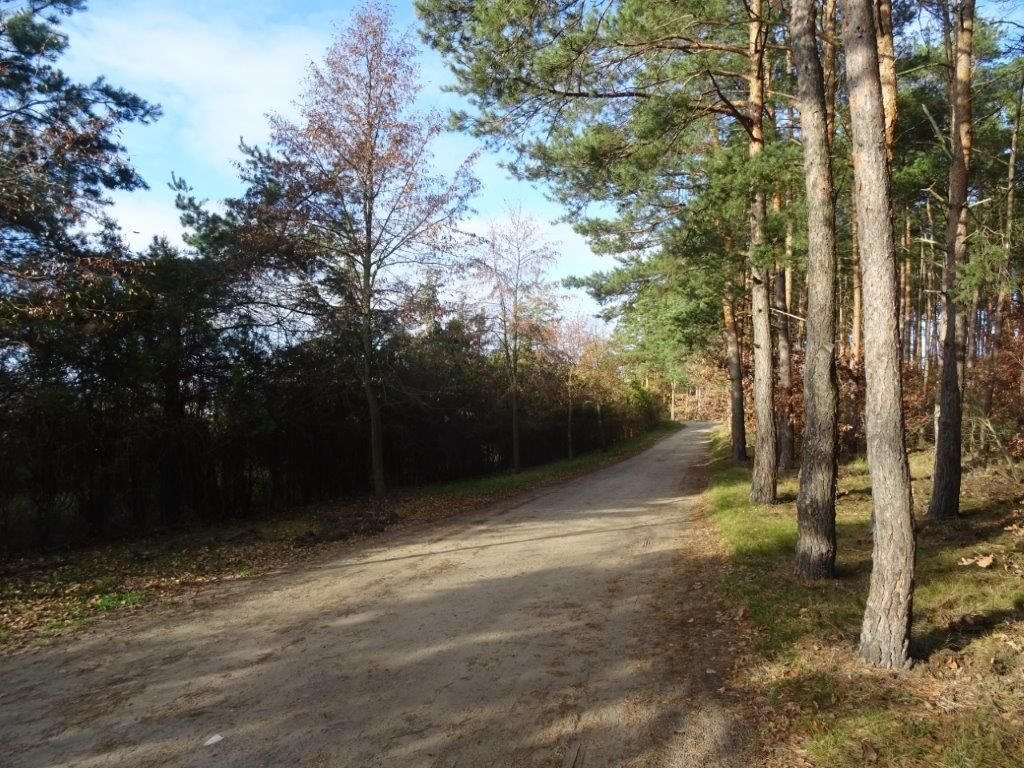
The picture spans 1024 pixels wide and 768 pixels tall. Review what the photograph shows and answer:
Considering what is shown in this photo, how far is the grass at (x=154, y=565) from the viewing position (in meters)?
7.31

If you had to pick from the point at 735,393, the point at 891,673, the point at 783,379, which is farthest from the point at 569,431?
the point at 891,673

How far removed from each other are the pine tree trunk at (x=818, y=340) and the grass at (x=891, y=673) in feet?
1.59

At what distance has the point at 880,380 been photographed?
514 centimetres

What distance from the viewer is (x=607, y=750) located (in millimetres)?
3939

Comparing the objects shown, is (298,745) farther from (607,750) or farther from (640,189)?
(640,189)

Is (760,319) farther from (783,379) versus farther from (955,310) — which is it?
(783,379)

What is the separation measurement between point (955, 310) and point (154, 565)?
12703mm

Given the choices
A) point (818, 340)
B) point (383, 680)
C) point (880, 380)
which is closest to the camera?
point (383, 680)

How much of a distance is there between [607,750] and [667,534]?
24.9 feet

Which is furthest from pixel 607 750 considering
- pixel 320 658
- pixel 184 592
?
pixel 184 592

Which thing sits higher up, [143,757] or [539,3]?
[539,3]

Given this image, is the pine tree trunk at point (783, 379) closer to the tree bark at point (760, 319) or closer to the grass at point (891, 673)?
the tree bark at point (760, 319)

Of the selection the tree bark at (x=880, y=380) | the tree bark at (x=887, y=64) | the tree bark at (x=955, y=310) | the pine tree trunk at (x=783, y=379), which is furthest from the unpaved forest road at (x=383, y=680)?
the pine tree trunk at (x=783, y=379)

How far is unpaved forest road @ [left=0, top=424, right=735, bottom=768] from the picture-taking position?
3.99m
